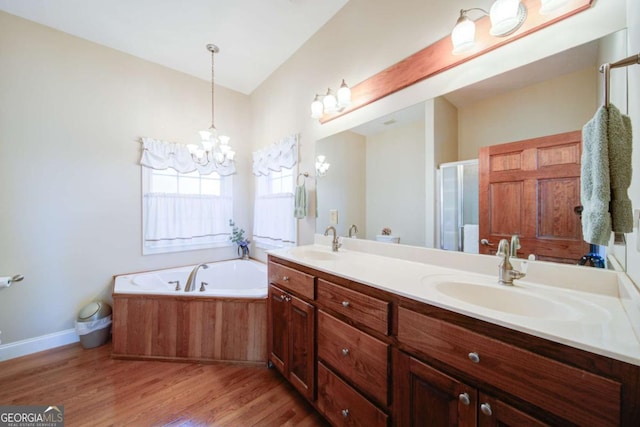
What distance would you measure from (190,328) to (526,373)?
223cm

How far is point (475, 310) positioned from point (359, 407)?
2.53 ft

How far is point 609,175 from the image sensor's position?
612mm

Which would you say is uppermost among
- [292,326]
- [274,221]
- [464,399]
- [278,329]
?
[274,221]

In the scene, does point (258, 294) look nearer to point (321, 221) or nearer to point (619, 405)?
point (321, 221)

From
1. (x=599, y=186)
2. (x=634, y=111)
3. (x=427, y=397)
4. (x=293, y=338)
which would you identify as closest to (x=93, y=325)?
(x=293, y=338)

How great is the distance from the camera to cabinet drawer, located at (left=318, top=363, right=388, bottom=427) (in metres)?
1.03

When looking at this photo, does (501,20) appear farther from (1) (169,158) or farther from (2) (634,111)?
(1) (169,158)

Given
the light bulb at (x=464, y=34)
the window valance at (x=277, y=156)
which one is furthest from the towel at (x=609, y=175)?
the window valance at (x=277, y=156)

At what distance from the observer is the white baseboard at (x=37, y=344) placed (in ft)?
6.45

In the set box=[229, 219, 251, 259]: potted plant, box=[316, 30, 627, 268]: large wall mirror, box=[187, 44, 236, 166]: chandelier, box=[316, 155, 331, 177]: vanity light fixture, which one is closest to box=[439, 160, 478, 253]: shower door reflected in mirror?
box=[316, 30, 627, 268]: large wall mirror

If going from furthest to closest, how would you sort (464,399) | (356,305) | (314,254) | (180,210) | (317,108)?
(180,210) → (317,108) → (314,254) → (356,305) → (464,399)

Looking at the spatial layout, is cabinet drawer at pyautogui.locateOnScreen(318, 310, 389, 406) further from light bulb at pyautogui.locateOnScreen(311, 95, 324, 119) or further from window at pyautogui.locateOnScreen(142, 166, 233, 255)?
window at pyautogui.locateOnScreen(142, 166, 233, 255)

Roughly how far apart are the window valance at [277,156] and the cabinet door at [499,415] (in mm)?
2239

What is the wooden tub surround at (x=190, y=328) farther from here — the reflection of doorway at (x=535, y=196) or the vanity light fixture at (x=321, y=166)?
the reflection of doorway at (x=535, y=196)
